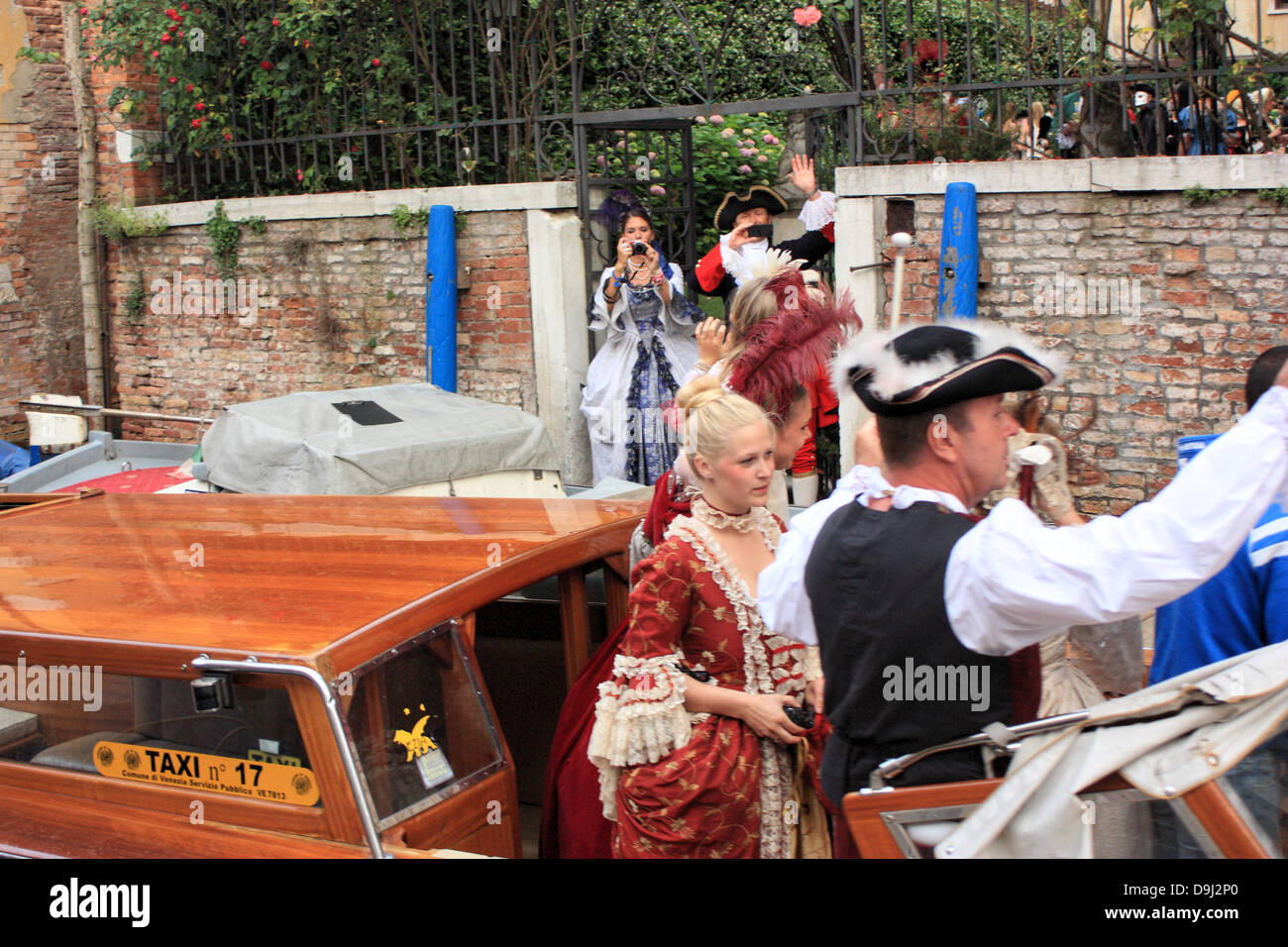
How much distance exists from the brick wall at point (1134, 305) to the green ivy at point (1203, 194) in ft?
0.13

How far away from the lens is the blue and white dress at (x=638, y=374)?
8359 mm

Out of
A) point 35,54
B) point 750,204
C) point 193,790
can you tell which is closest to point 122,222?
point 35,54

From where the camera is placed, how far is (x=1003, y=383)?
6.89 ft

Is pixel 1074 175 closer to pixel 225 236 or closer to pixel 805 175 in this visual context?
pixel 805 175

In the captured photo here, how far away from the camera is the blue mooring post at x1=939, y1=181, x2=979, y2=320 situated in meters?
7.45

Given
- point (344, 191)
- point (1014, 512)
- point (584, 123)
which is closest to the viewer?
point (1014, 512)

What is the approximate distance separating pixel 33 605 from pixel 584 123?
686cm

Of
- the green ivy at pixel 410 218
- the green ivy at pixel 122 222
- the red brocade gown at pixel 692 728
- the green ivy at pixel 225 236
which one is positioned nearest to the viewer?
the red brocade gown at pixel 692 728

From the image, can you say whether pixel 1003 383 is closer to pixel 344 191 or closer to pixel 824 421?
pixel 824 421

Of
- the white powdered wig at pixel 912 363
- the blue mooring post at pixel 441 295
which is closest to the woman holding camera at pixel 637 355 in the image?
the blue mooring post at pixel 441 295

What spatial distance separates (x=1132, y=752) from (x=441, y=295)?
8.18 metres

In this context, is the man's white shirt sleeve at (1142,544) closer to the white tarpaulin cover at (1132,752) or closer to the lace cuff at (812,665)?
the white tarpaulin cover at (1132,752)

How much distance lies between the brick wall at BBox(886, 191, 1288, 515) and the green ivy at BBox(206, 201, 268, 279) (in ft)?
20.1

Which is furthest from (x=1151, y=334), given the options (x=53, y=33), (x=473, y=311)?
→ (x=53, y=33)
